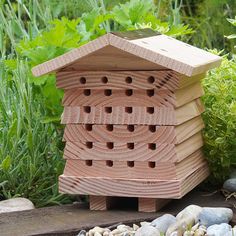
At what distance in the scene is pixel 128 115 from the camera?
330 centimetres

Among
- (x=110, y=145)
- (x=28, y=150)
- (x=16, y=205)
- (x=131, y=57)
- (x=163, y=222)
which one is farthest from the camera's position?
(x=28, y=150)

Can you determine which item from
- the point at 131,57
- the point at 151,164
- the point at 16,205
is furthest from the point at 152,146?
the point at 16,205

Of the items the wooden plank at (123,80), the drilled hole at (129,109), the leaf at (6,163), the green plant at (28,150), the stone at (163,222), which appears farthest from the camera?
the green plant at (28,150)

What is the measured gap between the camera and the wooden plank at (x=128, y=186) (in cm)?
323

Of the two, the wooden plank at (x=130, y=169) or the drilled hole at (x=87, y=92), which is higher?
the drilled hole at (x=87, y=92)

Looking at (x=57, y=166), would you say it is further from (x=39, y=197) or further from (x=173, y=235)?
(x=173, y=235)

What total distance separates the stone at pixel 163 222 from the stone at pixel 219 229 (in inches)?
6.5

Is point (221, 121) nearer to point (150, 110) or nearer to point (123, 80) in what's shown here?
point (150, 110)

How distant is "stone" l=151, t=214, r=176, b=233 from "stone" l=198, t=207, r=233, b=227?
4.6 inches

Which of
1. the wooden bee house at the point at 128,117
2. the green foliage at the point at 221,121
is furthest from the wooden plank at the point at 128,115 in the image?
the green foliage at the point at 221,121

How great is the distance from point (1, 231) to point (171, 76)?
93 cm

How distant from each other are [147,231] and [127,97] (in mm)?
625

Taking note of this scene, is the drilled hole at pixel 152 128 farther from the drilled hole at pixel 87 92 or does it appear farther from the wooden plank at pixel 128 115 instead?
the drilled hole at pixel 87 92

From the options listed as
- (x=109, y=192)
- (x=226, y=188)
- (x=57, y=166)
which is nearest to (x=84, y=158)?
(x=109, y=192)
